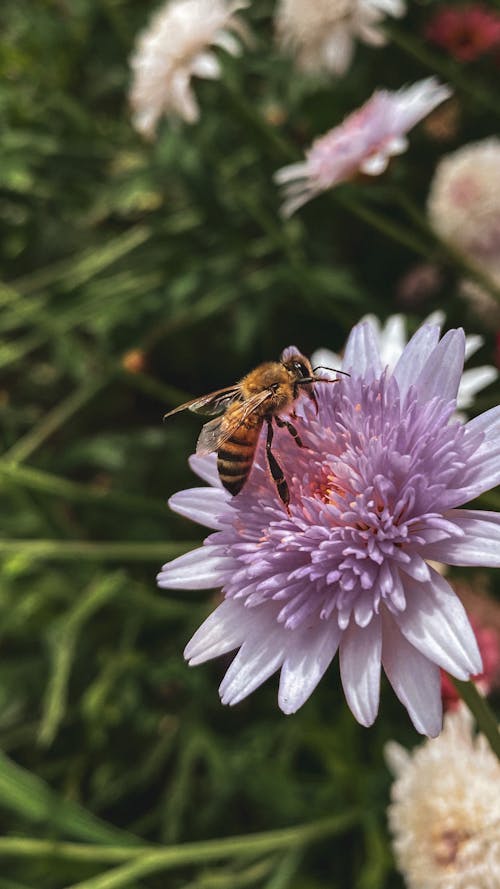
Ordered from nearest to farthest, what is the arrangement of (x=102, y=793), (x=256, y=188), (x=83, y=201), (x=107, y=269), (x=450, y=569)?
(x=450, y=569), (x=102, y=793), (x=256, y=188), (x=107, y=269), (x=83, y=201)

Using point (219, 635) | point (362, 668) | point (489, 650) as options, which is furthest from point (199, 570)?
point (489, 650)

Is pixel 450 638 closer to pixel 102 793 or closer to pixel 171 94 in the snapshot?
pixel 171 94

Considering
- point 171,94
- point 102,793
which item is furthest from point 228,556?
point 102,793

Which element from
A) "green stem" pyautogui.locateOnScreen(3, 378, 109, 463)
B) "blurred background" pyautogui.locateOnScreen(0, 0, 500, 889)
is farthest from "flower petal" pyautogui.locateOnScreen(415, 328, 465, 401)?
"green stem" pyautogui.locateOnScreen(3, 378, 109, 463)

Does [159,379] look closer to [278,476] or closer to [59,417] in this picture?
[59,417]

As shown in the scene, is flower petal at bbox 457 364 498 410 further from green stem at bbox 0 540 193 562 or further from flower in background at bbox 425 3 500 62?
flower in background at bbox 425 3 500 62
